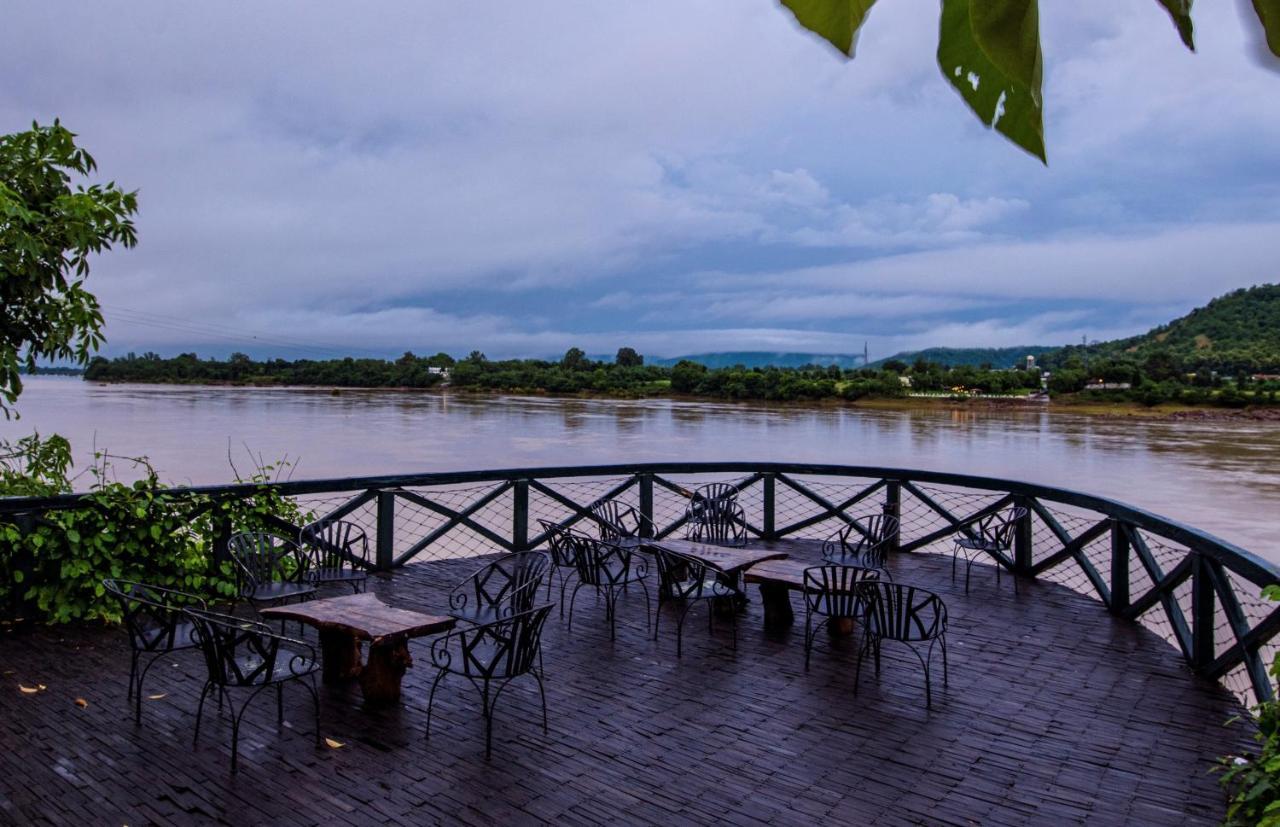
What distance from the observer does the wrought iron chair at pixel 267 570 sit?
5406 millimetres

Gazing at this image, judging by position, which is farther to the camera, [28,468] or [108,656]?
[28,468]

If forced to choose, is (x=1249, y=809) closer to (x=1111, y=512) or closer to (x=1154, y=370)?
(x=1111, y=512)

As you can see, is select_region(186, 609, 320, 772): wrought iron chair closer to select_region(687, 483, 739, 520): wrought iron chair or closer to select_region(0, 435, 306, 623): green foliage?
select_region(0, 435, 306, 623): green foliage

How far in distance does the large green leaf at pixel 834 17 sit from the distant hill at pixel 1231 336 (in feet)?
201

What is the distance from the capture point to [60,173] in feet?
19.2

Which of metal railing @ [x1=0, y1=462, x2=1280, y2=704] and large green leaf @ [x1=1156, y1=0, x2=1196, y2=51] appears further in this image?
metal railing @ [x1=0, y1=462, x2=1280, y2=704]

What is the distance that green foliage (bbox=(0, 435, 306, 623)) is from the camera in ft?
18.7

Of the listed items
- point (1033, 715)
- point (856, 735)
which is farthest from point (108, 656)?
point (1033, 715)

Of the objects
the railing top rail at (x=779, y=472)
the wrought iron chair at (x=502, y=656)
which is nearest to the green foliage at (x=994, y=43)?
the wrought iron chair at (x=502, y=656)

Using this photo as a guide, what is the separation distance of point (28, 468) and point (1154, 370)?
60.7 metres

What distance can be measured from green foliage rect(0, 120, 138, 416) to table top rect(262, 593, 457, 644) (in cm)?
266

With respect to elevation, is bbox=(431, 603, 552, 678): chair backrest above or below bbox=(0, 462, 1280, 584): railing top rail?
below

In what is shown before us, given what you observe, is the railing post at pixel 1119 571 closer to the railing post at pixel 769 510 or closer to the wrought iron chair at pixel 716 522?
the wrought iron chair at pixel 716 522

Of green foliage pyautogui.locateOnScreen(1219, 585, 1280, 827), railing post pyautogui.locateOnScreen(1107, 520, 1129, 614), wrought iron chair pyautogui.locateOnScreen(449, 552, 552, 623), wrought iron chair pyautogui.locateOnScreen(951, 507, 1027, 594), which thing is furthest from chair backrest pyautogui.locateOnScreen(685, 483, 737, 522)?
green foliage pyautogui.locateOnScreen(1219, 585, 1280, 827)
